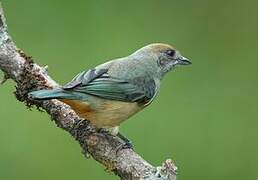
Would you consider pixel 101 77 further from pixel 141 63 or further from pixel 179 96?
pixel 179 96

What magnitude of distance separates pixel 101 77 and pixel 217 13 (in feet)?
18.7

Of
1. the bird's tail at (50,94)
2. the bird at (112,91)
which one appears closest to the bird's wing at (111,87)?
the bird at (112,91)

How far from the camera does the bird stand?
7.60 metres

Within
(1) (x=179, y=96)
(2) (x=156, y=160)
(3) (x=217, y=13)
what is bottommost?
(2) (x=156, y=160)

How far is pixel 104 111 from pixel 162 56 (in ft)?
3.35

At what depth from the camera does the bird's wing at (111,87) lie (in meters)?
7.71

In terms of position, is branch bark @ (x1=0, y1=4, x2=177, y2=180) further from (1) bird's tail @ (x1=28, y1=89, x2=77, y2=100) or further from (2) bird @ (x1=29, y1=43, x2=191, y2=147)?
(1) bird's tail @ (x1=28, y1=89, x2=77, y2=100)

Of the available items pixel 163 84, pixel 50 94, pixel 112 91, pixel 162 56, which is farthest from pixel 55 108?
pixel 163 84

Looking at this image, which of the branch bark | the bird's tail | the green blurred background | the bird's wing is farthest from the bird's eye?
the green blurred background

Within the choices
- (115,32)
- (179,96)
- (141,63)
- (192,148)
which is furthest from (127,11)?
(141,63)

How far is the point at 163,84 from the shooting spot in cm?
1173

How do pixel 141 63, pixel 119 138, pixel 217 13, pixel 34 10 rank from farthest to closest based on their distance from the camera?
pixel 217 13 < pixel 34 10 < pixel 141 63 < pixel 119 138

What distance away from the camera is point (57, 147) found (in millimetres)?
10469

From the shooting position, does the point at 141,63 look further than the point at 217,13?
No
